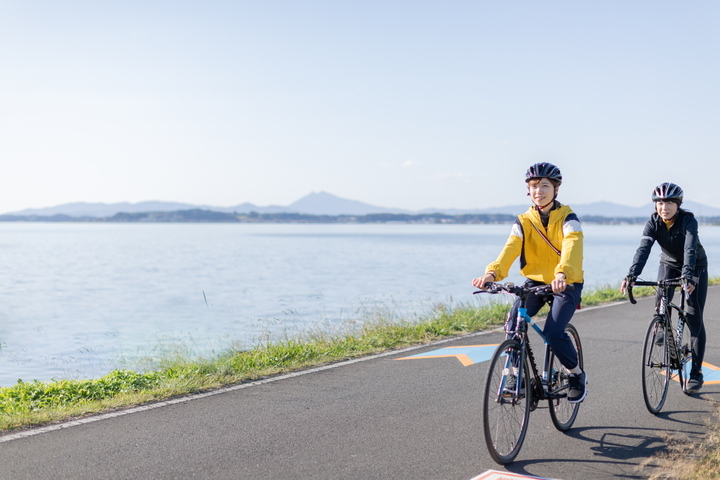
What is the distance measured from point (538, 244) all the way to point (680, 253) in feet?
6.84

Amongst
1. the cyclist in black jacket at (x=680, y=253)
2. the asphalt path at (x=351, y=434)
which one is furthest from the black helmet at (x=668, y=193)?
the asphalt path at (x=351, y=434)

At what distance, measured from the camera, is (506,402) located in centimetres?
470

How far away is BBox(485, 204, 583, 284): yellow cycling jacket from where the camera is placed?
4.92 metres

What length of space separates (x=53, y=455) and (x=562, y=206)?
423 centimetres

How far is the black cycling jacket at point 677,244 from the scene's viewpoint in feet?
20.0

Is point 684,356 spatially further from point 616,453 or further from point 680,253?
point 616,453

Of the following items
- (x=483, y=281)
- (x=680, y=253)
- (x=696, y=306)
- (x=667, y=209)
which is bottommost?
(x=696, y=306)

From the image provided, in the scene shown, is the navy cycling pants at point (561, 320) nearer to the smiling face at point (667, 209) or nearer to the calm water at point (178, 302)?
the smiling face at point (667, 209)

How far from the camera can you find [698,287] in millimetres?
6496

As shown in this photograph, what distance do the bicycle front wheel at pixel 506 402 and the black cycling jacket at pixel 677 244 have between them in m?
2.03

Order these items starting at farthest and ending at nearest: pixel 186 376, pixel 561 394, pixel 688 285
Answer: pixel 186 376
pixel 688 285
pixel 561 394

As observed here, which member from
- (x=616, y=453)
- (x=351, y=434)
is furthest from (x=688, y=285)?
(x=351, y=434)

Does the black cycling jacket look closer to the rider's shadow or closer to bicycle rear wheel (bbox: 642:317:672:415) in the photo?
bicycle rear wheel (bbox: 642:317:672:415)

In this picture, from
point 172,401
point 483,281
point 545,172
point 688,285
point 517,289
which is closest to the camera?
point 517,289
